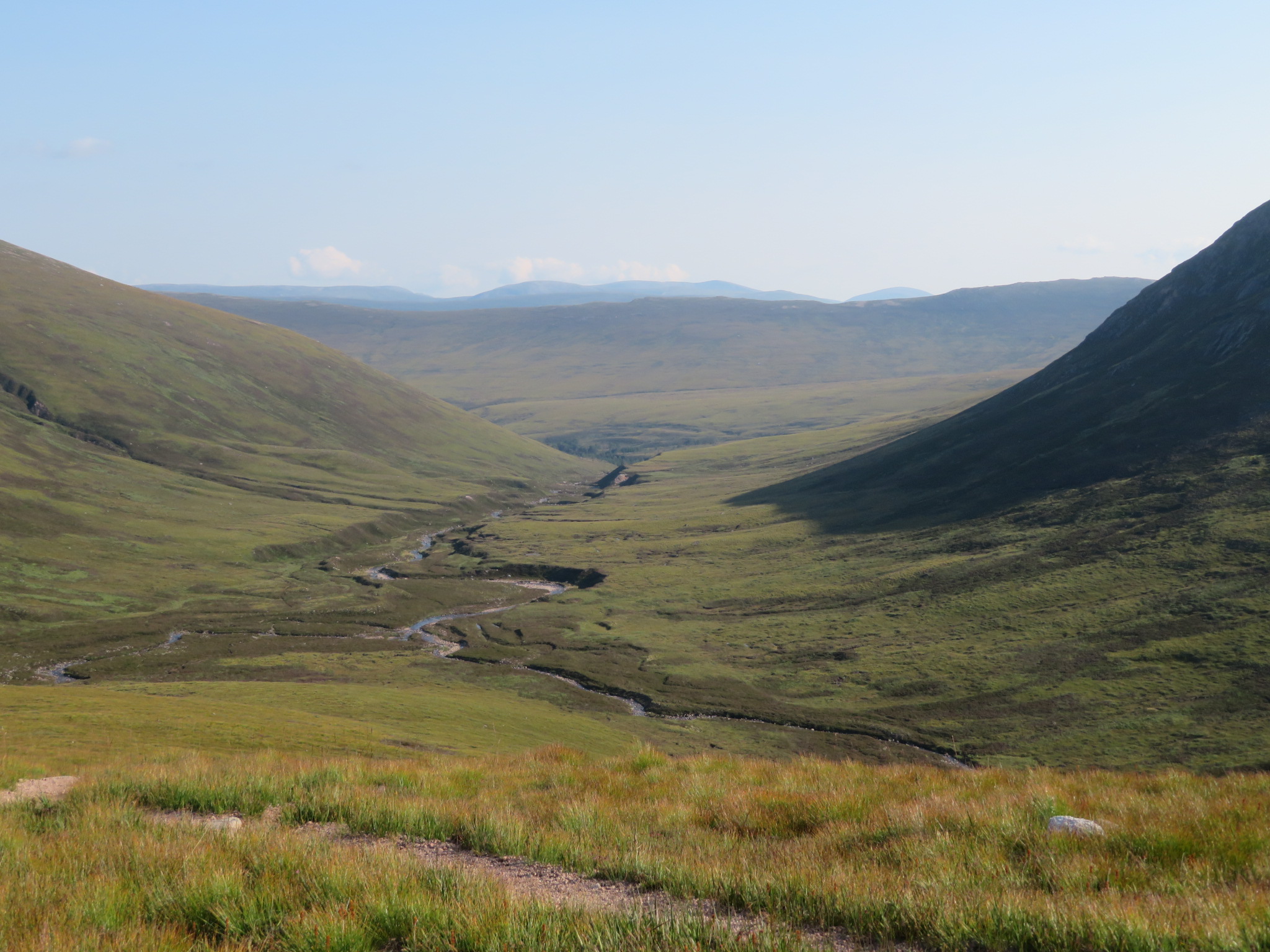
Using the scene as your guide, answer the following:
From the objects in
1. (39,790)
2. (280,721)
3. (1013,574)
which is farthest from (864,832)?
(1013,574)

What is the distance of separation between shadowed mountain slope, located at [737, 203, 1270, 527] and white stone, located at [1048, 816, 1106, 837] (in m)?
129

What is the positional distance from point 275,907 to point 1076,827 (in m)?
9.04

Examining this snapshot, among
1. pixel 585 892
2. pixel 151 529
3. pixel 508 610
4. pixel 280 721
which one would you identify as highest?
pixel 585 892

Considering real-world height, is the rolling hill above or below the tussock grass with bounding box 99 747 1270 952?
below

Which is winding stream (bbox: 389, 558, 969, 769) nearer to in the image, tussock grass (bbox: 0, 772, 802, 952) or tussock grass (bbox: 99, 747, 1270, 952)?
tussock grass (bbox: 99, 747, 1270, 952)

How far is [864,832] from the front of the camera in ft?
32.1

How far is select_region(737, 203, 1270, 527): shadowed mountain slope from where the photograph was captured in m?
125

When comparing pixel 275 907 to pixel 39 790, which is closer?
pixel 275 907

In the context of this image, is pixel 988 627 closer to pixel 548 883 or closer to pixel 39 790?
pixel 548 883

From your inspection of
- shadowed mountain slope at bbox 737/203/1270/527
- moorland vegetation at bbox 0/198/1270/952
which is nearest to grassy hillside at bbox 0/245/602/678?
moorland vegetation at bbox 0/198/1270/952

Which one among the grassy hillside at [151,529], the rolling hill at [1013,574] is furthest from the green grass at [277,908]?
the grassy hillside at [151,529]

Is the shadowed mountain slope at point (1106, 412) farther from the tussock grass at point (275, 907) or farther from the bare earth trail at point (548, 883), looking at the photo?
the tussock grass at point (275, 907)

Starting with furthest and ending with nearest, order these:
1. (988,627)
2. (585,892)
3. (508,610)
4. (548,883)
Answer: (508,610)
(988,627)
(548,883)
(585,892)

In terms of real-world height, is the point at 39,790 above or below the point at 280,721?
above
